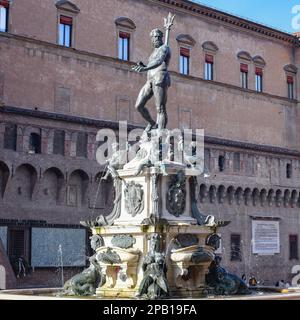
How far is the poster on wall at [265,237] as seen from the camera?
33531mm

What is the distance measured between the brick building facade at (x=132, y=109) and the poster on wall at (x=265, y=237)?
300 millimetres

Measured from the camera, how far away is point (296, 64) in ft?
125

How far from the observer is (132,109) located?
29.2 m

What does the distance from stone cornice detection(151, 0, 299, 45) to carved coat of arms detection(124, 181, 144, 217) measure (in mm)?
20637

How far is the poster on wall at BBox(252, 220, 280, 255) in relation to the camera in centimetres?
3353

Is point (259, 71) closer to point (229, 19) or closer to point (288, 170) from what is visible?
point (229, 19)

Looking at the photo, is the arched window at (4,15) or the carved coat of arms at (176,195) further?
the arched window at (4,15)

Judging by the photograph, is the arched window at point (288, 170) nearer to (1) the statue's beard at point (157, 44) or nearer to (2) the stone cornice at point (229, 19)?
(2) the stone cornice at point (229, 19)

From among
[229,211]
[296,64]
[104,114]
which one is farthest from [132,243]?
[296,64]

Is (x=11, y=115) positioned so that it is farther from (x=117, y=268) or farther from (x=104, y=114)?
(x=117, y=268)

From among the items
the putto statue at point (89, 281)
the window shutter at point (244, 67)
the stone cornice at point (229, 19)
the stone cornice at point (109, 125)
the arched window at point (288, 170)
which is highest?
the stone cornice at point (229, 19)

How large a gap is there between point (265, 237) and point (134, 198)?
2343 cm

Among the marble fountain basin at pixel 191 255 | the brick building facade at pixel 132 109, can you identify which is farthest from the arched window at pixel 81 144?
the marble fountain basin at pixel 191 255
